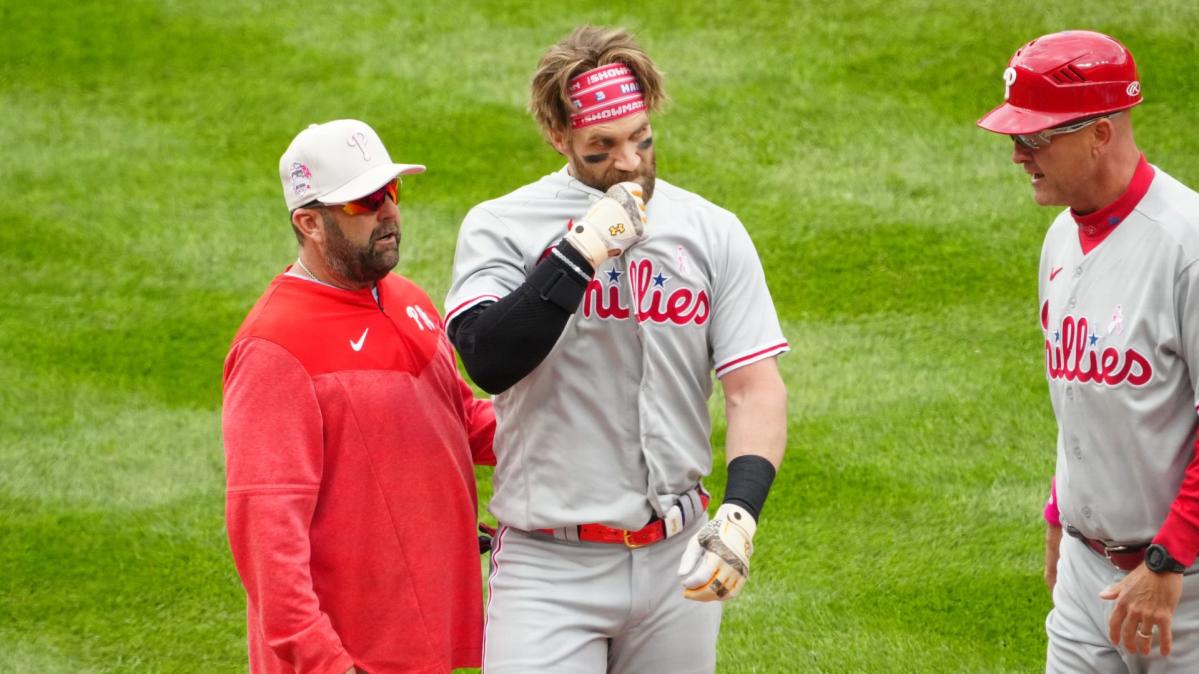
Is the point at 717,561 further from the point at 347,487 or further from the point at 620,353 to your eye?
the point at 347,487

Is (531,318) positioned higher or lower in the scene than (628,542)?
higher

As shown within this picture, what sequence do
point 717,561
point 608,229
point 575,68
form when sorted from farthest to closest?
point 575,68 → point 608,229 → point 717,561

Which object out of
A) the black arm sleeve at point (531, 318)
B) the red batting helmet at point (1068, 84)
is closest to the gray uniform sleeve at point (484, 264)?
the black arm sleeve at point (531, 318)

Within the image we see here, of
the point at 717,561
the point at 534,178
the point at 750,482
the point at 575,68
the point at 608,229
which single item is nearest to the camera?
the point at 717,561

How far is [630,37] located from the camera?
354cm

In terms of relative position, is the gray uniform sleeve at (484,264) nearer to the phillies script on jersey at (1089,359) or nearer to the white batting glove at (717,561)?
the white batting glove at (717,561)

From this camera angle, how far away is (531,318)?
3.15m

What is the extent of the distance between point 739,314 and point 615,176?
42cm

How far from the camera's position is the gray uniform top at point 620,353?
11.2ft

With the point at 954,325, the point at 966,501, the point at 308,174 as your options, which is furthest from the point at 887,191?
the point at 308,174

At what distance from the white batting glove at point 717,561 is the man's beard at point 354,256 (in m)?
0.95

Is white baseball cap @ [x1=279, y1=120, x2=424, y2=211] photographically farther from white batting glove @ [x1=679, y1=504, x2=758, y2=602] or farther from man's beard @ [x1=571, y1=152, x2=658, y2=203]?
white batting glove @ [x1=679, y1=504, x2=758, y2=602]

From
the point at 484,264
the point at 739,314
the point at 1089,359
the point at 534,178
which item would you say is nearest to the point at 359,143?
the point at 484,264

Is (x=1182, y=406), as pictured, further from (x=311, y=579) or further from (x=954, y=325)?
(x=954, y=325)
